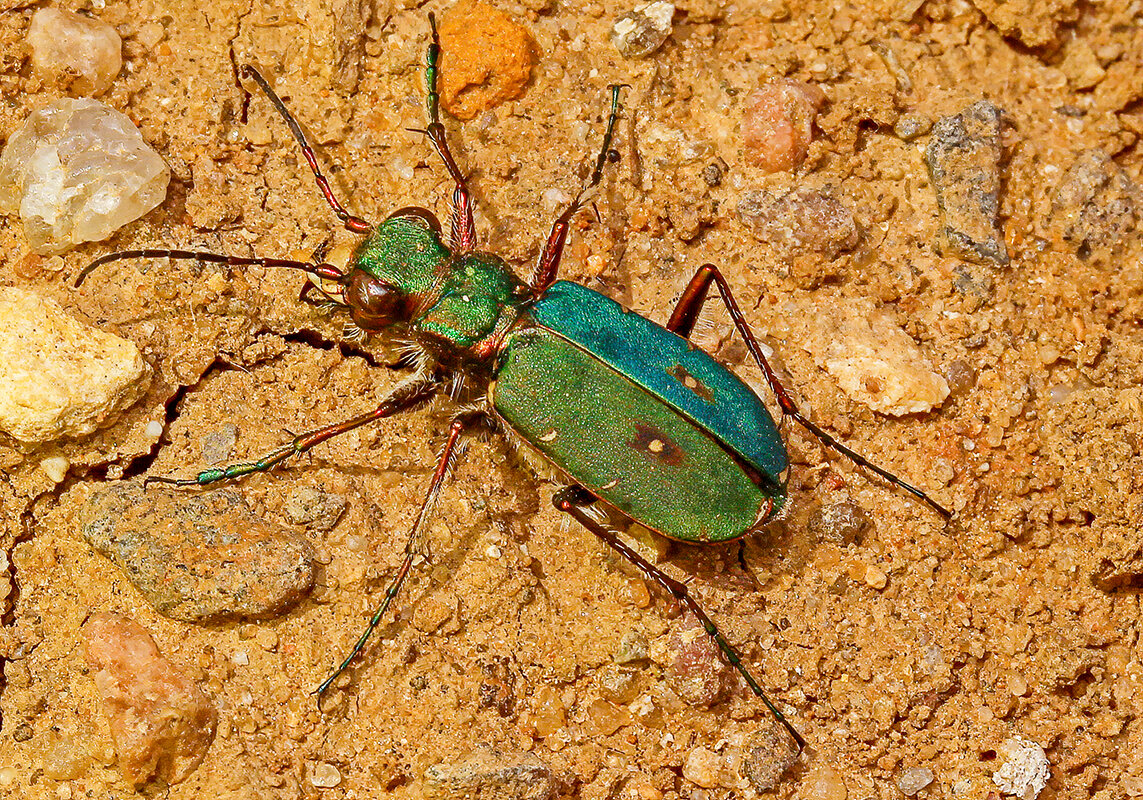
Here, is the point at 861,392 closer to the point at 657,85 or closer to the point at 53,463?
the point at 657,85

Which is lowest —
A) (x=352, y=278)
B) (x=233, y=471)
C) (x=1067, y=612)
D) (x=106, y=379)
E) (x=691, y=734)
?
(x=691, y=734)

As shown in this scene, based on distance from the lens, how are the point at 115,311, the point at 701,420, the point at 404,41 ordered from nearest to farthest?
1. the point at 701,420
2. the point at 115,311
3. the point at 404,41

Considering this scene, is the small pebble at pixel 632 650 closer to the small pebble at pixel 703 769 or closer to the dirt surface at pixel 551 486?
the dirt surface at pixel 551 486

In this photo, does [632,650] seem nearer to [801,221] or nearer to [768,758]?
[768,758]

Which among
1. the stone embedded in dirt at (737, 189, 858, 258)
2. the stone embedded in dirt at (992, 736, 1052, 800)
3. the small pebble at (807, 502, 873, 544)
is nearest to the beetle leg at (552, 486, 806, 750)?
the small pebble at (807, 502, 873, 544)

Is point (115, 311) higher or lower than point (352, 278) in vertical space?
lower

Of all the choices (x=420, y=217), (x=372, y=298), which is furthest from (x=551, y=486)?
(x=420, y=217)

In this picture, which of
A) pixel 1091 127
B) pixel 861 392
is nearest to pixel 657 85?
pixel 861 392

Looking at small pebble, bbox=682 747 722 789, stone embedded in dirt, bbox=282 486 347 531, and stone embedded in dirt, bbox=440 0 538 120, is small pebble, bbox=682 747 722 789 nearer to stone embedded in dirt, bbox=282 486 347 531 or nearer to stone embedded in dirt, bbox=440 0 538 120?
stone embedded in dirt, bbox=282 486 347 531
